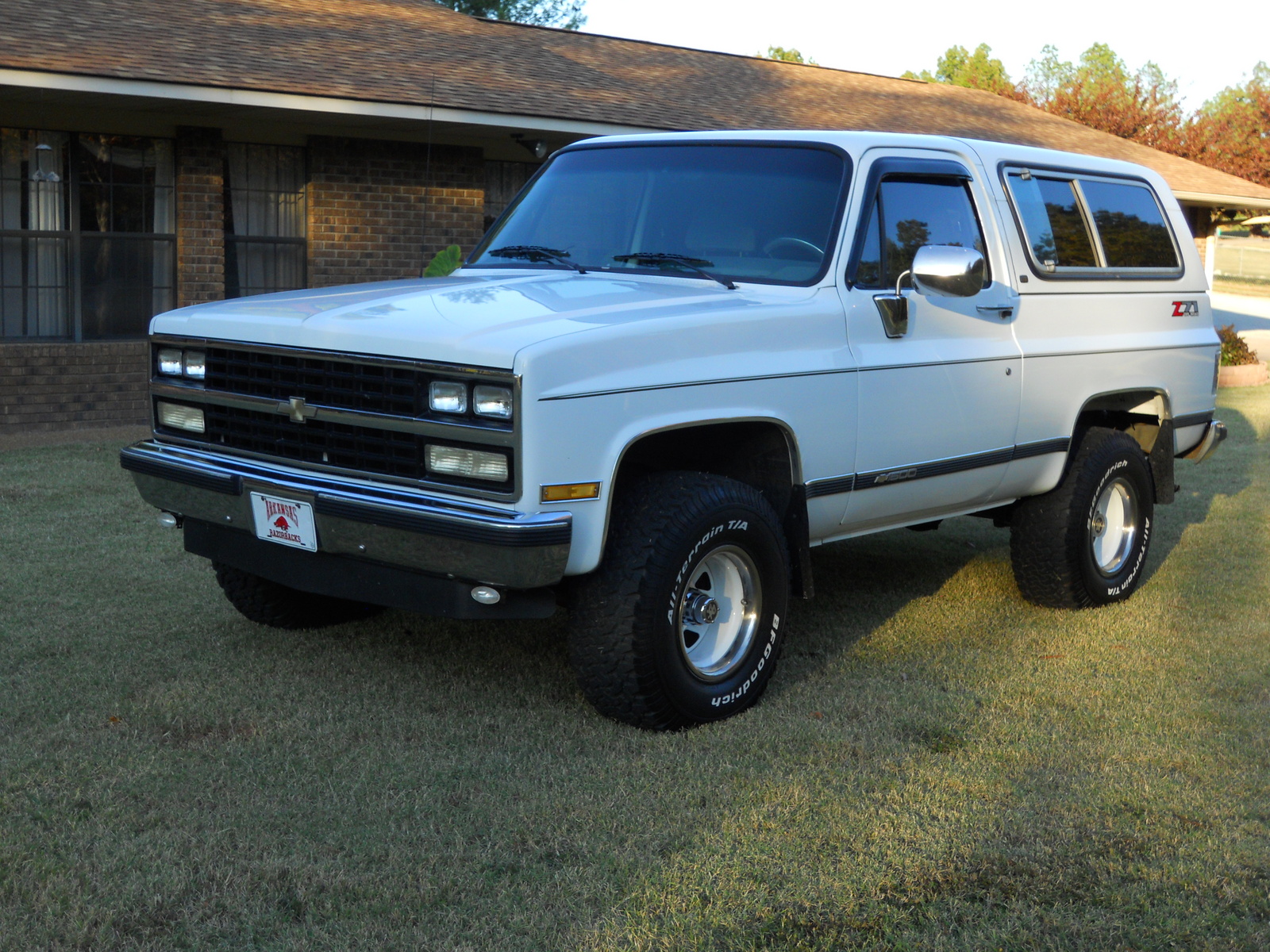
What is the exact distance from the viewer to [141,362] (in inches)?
468

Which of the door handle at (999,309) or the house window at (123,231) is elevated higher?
the house window at (123,231)

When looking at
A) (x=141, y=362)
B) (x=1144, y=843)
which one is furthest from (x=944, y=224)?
(x=141, y=362)

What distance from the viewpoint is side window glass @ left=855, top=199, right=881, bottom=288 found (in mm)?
4952

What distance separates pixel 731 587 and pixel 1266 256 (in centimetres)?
6280

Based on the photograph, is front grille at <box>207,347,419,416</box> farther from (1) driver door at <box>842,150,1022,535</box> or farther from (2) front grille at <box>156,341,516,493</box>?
(1) driver door at <box>842,150,1022,535</box>

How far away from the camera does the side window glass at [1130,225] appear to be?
20.6ft

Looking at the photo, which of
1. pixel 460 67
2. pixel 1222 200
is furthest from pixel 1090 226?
pixel 1222 200

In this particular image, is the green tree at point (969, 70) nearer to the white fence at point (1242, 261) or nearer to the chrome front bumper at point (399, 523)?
the white fence at point (1242, 261)

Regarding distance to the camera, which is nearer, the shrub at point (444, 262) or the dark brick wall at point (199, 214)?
the shrub at point (444, 262)

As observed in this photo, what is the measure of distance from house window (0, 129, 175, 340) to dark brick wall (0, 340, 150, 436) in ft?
1.14

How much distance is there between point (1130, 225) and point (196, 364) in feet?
14.9

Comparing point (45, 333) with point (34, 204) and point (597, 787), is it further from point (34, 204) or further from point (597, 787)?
point (597, 787)

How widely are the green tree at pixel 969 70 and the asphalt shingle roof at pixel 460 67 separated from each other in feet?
166

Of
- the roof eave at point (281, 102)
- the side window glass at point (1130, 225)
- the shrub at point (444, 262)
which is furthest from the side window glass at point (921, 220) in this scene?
the shrub at point (444, 262)
